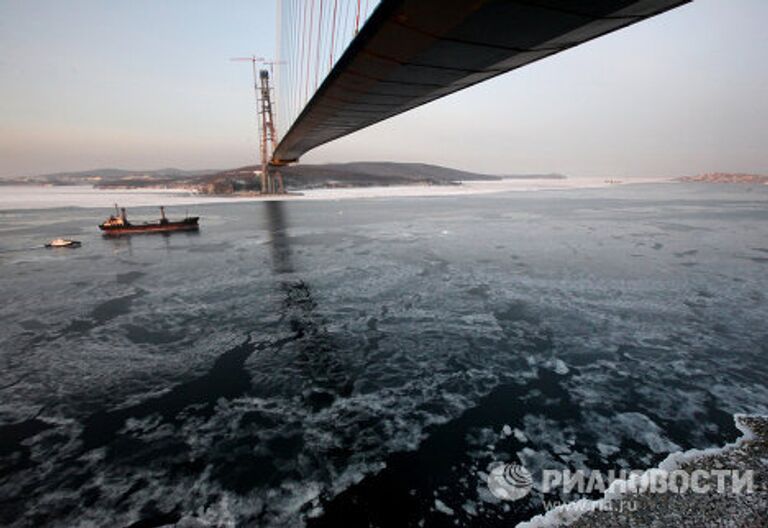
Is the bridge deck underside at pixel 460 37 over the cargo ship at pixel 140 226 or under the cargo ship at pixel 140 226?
over

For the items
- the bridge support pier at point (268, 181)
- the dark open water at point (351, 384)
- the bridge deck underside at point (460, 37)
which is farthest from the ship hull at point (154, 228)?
the bridge support pier at point (268, 181)

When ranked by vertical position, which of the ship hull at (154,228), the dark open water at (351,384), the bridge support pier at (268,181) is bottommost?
the dark open water at (351,384)

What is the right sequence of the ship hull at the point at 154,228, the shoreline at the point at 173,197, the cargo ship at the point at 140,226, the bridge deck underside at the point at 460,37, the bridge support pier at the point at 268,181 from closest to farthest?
the bridge deck underside at the point at 460,37
the cargo ship at the point at 140,226
the ship hull at the point at 154,228
the shoreline at the point at 173,197
the bridge support pier at the point at 268,181

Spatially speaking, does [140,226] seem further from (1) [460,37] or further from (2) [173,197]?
(2) [173,197]

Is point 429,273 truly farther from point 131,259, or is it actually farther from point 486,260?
point 131,259

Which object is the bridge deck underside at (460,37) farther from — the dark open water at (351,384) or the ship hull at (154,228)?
the ship hull at (154,228)

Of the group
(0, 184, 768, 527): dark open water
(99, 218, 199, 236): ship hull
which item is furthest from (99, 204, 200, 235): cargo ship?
(0, 184, 768, 527): dark open water

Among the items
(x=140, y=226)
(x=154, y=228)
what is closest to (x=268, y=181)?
(x=154, y=228)

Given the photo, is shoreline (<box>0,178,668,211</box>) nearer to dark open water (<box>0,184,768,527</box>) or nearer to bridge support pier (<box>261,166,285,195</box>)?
bridge support pier (<box>261,166,285,195</box>)

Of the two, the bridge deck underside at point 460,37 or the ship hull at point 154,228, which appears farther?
the ship hull at point 154,228
